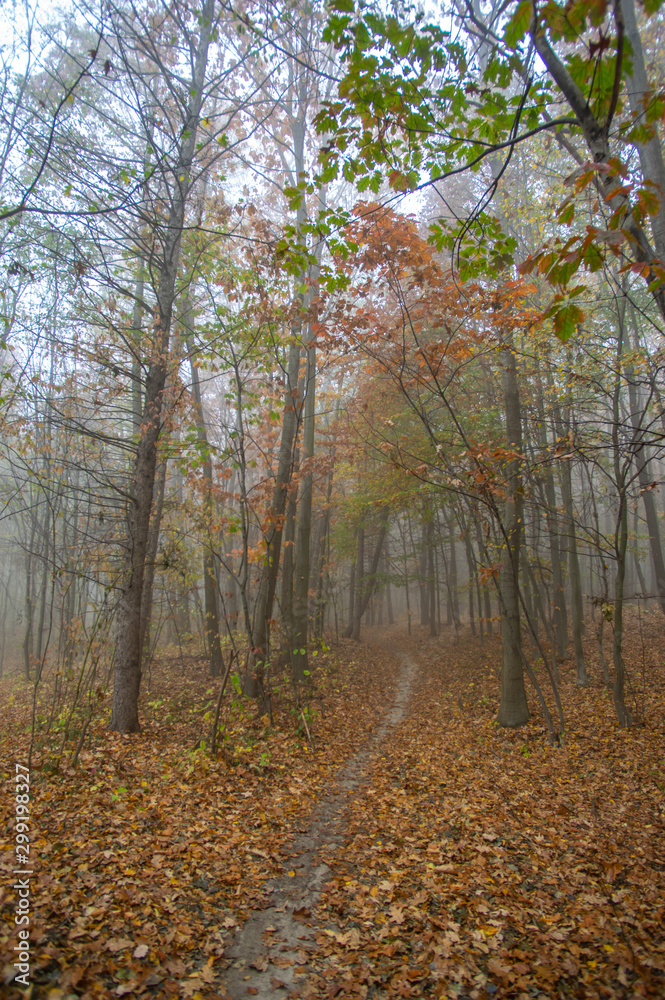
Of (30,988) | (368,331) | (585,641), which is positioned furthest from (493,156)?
(585,641)

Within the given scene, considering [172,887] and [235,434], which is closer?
[172,887]

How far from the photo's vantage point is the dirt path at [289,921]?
2871mm

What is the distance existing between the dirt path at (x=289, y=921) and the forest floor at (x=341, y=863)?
18mm

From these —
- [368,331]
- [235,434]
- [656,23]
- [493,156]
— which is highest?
[656,23]

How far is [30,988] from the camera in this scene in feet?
7.45

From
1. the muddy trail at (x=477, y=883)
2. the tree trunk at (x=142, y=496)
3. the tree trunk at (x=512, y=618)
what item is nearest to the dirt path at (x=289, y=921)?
the muddy trail at (x=477, y=883)

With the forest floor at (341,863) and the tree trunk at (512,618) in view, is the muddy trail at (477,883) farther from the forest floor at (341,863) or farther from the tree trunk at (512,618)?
the tree trunk at (512,618)

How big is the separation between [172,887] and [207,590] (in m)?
9.73

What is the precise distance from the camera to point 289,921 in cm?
345

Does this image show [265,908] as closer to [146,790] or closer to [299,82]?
[146,790]

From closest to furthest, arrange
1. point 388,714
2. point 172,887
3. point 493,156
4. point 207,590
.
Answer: point 172,887, point 493,156, point 388,714, point 207,590

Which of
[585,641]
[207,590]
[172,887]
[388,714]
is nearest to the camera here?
[172,887]

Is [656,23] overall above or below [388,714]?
above

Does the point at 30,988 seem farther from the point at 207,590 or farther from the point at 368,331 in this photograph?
the point at 207,590
